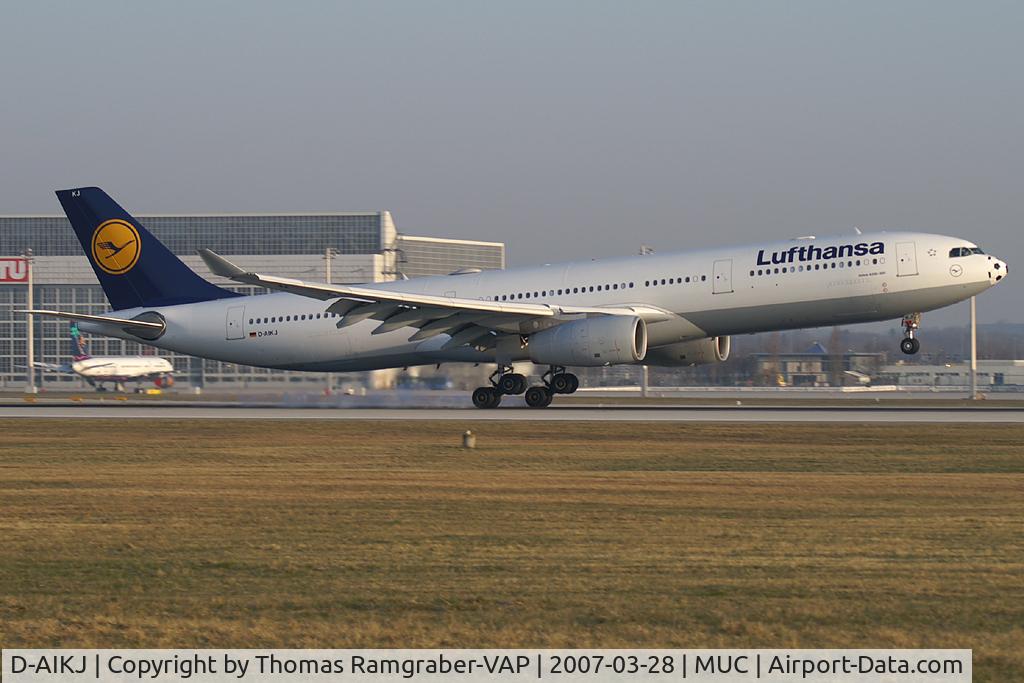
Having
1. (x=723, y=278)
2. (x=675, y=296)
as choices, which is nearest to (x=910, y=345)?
(x=723, y=278)

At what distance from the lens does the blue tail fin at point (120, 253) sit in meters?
45.8

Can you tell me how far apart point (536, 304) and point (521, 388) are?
Answer: 2845 mm

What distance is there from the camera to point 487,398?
141 ft

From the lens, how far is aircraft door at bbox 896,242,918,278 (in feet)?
123

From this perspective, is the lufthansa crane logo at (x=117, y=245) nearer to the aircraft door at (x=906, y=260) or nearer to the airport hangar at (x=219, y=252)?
the aircraft door at (x=906, y=260)

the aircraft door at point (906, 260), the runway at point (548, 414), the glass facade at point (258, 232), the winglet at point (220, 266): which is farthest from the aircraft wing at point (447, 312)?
the glass facade at point (258, 232)

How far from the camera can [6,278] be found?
98125 millimetres

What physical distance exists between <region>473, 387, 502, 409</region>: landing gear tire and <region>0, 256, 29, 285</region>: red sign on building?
65.4 metres

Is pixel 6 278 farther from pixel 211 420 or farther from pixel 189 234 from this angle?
pixel 211 420

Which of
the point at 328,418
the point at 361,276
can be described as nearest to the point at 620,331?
the point at 328,418

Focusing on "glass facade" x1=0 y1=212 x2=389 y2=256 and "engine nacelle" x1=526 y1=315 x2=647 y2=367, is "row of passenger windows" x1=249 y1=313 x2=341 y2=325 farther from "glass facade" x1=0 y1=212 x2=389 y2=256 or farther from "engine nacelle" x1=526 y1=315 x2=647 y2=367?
"glass facade" x1=0 y1=212 x2=389 y2=256

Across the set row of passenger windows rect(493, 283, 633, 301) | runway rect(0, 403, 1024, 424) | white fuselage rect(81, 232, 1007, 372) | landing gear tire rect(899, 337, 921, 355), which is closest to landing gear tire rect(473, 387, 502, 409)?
runway rect(0, 403, 1024, 424)
